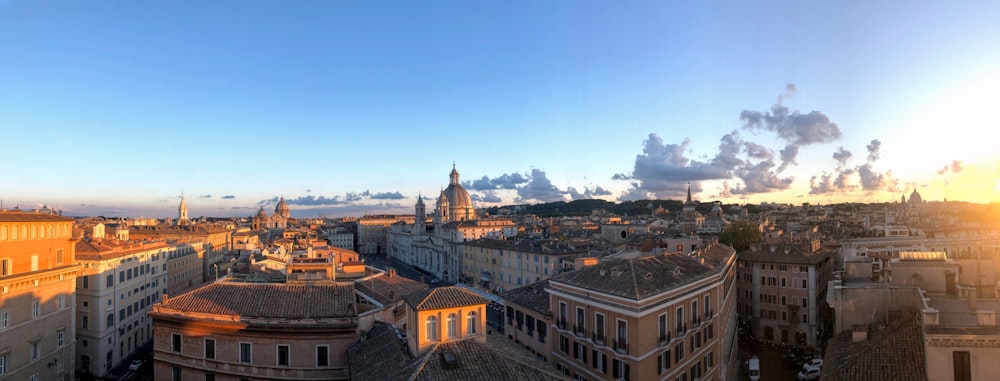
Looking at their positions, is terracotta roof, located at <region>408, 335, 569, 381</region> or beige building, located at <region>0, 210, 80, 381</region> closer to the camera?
terracotta roof, located at <region>408, 335, 569, 381</region>

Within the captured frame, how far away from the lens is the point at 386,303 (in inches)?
1183

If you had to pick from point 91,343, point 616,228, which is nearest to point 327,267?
point 91,343

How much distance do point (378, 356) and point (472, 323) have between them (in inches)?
173

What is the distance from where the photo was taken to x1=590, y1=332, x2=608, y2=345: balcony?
25577 millimetres

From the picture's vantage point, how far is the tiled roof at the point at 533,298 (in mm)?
31078

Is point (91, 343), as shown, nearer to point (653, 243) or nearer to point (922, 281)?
point (653, 243)

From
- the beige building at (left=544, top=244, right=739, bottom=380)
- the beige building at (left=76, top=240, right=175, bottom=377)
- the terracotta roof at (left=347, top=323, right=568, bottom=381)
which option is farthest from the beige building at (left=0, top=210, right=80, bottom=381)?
the beige building at (left=544, top=244, right=739, bottom=380)

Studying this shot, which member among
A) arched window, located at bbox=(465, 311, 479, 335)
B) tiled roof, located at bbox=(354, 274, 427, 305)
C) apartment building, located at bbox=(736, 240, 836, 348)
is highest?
arched window, located at bbox=(465, 311, 479, 335)

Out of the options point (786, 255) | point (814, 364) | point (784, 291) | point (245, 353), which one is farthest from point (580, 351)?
point (786, 255)

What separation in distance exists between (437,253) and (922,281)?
8326 cm

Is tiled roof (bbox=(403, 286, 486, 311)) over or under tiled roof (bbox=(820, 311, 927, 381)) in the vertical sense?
over

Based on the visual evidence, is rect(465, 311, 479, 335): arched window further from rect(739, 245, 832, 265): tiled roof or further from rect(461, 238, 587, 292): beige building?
rect(739, 245, 832, 265): tiled roof

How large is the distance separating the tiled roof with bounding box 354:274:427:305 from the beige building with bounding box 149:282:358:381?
3.59 m

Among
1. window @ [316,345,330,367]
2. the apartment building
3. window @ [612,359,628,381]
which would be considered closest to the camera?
window @ [612,359,628,381]
